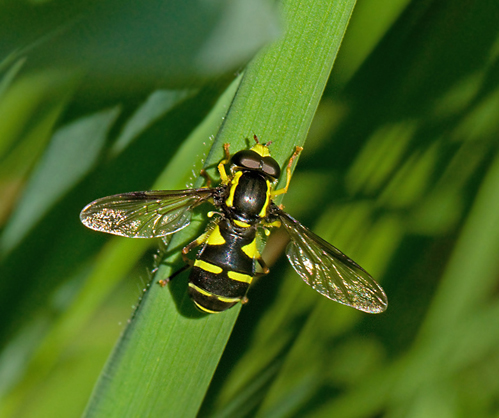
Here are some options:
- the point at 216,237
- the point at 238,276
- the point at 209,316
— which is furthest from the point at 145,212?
the point at 209,316

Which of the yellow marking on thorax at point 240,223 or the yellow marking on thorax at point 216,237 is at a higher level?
the yellow marking on thorax at point 240,223

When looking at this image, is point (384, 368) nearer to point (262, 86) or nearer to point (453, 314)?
point (453, 314)

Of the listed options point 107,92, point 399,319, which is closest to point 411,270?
point 399,319

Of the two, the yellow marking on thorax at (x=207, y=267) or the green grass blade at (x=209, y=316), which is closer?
the green grass blade at (x=209, y=316)

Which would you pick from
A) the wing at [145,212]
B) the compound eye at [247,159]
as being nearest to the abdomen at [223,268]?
the wing at [145,212]

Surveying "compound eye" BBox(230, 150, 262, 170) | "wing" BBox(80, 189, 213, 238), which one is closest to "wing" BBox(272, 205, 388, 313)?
"compound eye" BBox(230, 150, 262, 170)

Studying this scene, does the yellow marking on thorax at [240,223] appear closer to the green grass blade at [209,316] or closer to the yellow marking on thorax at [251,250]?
the yellow marking on thorax at [251,250]

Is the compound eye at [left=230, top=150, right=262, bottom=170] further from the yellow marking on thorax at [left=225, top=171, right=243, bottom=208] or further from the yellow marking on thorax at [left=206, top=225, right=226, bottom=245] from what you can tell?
the yellow marking on thorax at [left=206, top=225, right=226, bottom=245]

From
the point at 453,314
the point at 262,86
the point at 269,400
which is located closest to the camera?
the point at 262,86
